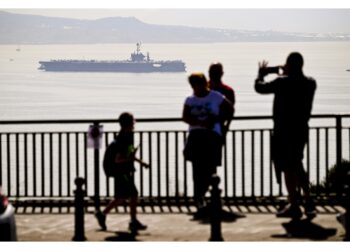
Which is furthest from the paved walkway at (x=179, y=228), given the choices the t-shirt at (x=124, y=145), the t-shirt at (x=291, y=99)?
the t-shirt at (x=291, y=99)

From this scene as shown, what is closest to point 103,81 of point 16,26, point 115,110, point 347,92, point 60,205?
point 16,26

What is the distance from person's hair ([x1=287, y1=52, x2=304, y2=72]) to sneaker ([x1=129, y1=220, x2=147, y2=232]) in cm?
232

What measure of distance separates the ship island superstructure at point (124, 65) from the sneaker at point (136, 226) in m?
161

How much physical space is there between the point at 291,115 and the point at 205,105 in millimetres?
932

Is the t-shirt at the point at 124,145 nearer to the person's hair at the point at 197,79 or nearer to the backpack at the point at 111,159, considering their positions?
the backpack at the point at 111,159

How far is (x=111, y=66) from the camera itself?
188 m

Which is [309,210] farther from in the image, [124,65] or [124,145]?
[124,65]

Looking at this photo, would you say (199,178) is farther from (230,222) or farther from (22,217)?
(22,217)

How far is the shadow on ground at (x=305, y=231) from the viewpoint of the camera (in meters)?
10.1

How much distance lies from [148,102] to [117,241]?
9978cm

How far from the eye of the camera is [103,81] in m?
171

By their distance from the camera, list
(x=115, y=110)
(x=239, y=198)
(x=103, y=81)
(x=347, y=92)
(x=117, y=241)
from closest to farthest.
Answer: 1. (x=117, y=241)
2. (x=239, y=198)
3. (x=115, y=110)
4. (x=347, y=92)
5. (x=103, y=81)

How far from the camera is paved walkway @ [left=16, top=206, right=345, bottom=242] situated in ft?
33.3

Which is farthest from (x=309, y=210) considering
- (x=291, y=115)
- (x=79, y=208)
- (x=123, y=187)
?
(x=79, y=208)
